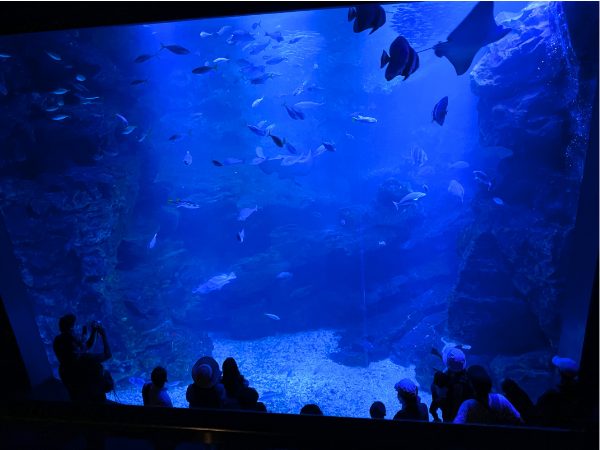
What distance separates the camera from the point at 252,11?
7.55ft

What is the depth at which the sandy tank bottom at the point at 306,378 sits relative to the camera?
7.98 meters

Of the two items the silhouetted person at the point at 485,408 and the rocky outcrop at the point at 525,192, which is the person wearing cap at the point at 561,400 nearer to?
the silhouetted person at the point at 485,408

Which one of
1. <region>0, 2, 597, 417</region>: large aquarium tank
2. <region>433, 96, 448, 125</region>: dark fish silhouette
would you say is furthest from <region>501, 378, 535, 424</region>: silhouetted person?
<region>433, 96, 448, 125</region>: dark fish silhouette

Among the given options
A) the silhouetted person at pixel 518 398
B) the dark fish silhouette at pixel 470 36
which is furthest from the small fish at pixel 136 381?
the dark fish silhouette at pixel 470 36

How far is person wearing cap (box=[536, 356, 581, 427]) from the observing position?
2373 millimetres

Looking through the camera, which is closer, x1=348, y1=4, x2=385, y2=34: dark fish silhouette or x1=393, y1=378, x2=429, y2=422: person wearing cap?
x1=393, y1=378, x2=429, y2=422: person wearing cap

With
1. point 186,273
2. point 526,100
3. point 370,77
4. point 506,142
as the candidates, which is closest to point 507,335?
point 506,142

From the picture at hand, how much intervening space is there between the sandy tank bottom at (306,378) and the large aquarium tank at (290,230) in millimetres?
60

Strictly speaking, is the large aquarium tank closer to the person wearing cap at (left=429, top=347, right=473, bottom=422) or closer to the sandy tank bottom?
the sandy tank bottom

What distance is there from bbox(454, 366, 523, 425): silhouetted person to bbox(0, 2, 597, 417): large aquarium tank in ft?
4.25

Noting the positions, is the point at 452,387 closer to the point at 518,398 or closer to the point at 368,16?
the point at 518,398

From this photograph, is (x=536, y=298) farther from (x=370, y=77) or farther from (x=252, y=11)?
Answer: (x=370, y=77)

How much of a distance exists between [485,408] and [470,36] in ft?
14.6

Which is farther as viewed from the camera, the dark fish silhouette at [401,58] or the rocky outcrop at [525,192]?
the rocky outcrop at [525,192]
